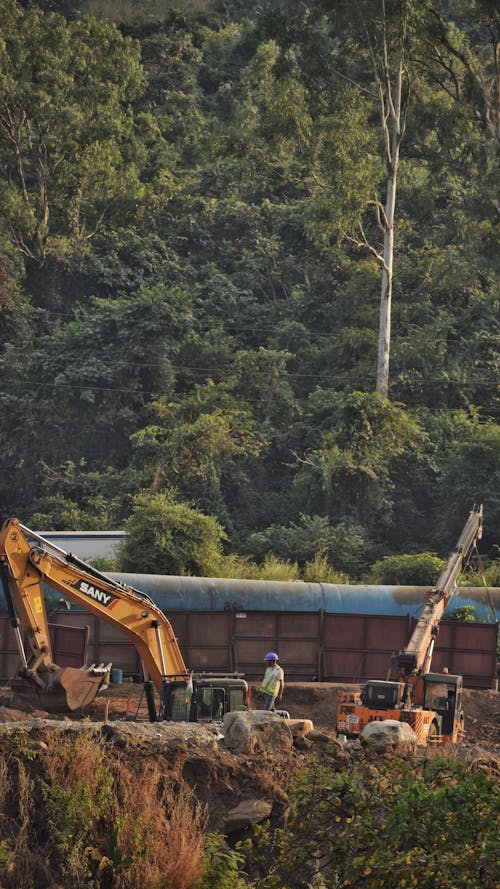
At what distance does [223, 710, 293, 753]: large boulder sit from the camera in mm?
16406

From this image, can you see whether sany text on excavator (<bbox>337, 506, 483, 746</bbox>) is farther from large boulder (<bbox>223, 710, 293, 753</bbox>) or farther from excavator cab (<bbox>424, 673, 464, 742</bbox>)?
large boulder (<bbox>223, 710, 293, 753</bbox>)

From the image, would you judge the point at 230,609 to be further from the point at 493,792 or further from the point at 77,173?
the point at 77,173

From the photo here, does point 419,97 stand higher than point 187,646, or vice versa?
point 419,97

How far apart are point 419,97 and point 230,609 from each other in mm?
25709

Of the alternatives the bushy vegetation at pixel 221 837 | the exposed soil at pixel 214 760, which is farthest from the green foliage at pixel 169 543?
the bushy vegetation at pixel 221 837

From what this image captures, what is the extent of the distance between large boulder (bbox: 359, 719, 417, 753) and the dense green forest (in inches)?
764

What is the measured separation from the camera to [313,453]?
4522 cm

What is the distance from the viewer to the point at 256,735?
16547mm

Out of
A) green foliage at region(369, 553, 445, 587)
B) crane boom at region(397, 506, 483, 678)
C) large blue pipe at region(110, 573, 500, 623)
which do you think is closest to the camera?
crane boom at region(397, 506, 483, 678)

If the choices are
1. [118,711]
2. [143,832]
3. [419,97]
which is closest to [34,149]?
[419,97]

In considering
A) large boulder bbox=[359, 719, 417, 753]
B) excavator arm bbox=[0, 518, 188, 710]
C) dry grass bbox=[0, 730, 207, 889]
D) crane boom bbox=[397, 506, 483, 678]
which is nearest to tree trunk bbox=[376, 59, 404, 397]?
crane boom bbox=[397, 506, 483, 678]

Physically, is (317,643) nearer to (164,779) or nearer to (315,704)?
(315,704)

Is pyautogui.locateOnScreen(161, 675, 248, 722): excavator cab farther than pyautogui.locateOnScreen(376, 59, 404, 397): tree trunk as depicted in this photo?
No

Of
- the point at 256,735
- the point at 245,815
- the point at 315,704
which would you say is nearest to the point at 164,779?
the point at 245,815
